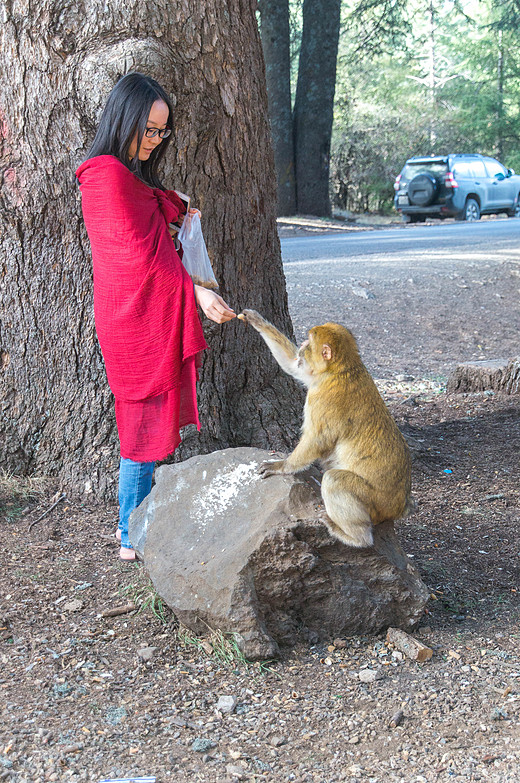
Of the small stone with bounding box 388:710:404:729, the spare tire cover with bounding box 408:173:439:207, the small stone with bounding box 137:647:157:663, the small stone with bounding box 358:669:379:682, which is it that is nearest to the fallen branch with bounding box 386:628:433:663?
the small stone with bounding box 358:669:379:682

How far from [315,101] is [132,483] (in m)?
16.1

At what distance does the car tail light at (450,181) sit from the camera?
21297mm

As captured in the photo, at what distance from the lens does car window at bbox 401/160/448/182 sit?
21.6 m

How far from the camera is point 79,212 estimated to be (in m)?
4.13

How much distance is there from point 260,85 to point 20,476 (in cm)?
269

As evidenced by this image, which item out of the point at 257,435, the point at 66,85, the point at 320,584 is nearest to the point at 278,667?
the point at 320,584

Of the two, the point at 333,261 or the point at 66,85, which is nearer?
the point at 66,85

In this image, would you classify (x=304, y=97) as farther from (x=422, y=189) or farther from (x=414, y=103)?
(x=414, y=103)

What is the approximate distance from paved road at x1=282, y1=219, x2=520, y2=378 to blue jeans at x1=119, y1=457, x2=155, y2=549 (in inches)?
157

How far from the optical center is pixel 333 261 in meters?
12.1

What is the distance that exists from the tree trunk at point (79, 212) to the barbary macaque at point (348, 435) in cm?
119

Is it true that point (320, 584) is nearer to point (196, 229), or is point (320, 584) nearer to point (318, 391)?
point (318, 391)

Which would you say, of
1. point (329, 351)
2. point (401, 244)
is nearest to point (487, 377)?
point (329, 351)

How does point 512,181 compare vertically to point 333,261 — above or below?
above
